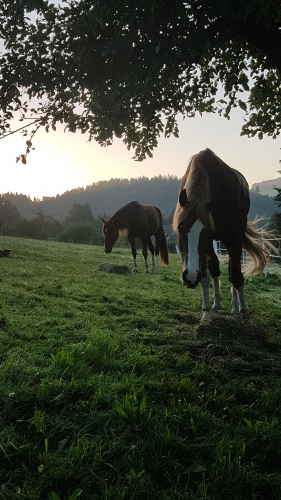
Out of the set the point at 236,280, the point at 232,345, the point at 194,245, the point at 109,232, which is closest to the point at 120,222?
the point at 109,232

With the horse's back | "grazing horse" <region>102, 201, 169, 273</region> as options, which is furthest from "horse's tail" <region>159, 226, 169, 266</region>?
the horse's back

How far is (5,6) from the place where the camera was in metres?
4.52

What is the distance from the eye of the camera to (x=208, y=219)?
4.22 metres

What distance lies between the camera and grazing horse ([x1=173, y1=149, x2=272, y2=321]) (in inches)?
164

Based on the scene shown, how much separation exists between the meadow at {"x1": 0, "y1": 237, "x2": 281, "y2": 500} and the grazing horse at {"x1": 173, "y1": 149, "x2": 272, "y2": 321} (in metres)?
1.01

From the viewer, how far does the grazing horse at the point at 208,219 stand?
4168mm

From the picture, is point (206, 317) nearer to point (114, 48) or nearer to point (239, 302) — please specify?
point (239, 302)

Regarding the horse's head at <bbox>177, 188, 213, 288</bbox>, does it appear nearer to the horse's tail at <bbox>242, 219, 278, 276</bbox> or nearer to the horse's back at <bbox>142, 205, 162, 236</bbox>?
the horse's tail at <bbox>242, 219, 278, 276</bbox>

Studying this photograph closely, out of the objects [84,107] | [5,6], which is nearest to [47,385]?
[84,107]

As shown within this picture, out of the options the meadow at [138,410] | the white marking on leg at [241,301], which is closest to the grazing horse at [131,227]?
the white marking on leg at [241,301]

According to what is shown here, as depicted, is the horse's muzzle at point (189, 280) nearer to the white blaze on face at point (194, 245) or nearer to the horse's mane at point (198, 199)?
the white blaze on face at point (194, 245)

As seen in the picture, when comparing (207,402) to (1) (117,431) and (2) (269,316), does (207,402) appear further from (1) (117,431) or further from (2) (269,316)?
(2) (269,316)

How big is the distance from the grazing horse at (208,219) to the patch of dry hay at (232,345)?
75 centimetres

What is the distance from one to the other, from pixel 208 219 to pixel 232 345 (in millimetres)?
1684
